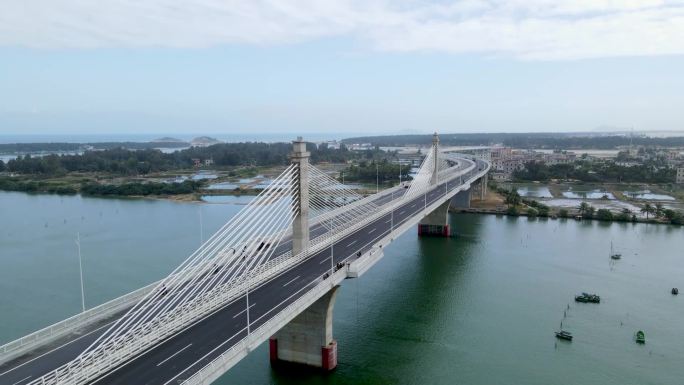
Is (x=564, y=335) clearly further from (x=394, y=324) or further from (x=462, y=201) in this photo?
(x=462, y=201)

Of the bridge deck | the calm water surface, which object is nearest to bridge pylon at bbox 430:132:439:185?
the calm water surface

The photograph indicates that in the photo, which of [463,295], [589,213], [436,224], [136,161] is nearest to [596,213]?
[589,213]

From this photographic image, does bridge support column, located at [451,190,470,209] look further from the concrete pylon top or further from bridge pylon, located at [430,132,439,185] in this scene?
the concrete pylon top

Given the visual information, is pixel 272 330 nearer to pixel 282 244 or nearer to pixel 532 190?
pixel 282 244

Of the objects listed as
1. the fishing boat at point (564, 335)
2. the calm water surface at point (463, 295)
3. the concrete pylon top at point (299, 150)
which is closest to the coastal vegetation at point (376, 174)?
the calm water surface at point (463, 295)

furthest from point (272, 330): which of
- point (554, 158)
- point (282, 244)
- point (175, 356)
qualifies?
point (554, 158)
